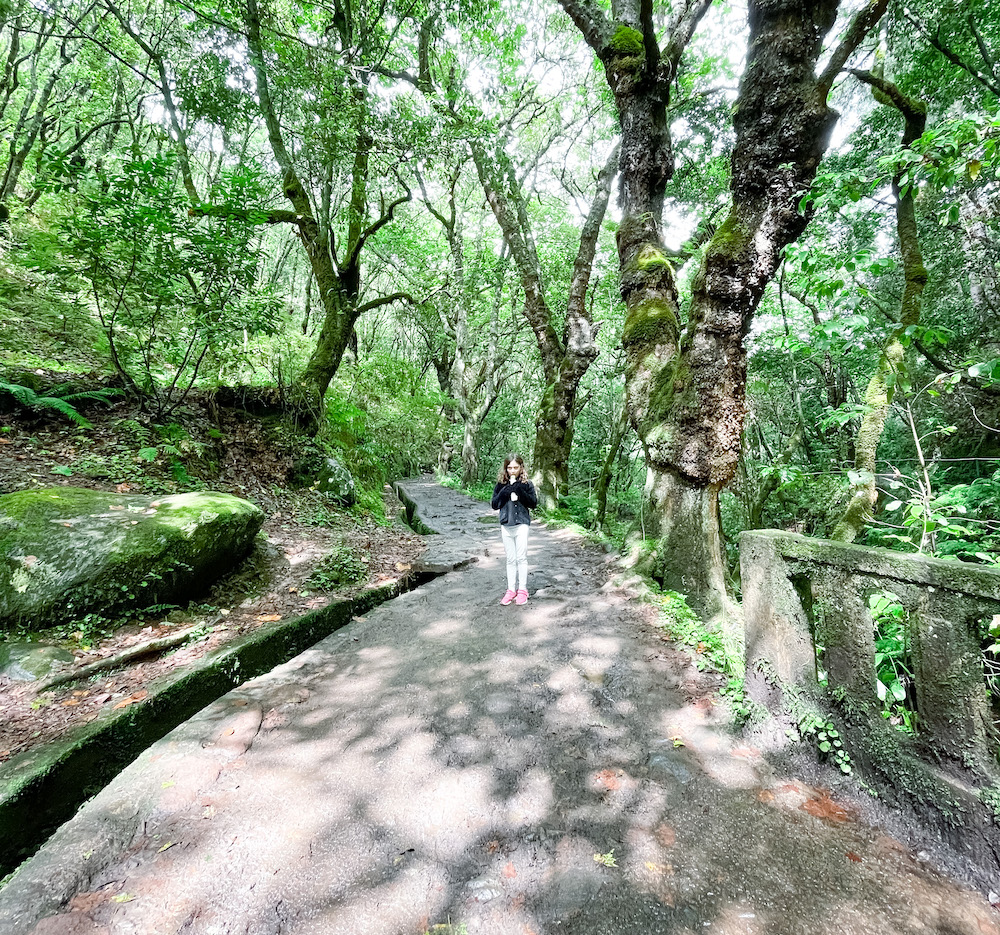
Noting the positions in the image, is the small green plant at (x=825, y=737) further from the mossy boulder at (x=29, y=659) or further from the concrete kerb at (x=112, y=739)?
the mossy boulder at (x=29, y=659)

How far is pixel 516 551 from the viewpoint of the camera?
488 centimetres

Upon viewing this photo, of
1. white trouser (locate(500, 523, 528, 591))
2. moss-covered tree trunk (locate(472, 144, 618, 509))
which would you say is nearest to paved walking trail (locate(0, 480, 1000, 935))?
white trouser (locate(500, 523, 528, 591))

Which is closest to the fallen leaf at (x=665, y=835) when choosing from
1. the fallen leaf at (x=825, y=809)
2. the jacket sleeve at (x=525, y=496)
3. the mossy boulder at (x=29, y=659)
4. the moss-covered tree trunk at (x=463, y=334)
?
the fallen leaf at (x=825, y=809)

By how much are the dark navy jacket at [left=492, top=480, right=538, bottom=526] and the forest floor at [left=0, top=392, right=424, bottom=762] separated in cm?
178

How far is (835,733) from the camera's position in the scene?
2.37 m

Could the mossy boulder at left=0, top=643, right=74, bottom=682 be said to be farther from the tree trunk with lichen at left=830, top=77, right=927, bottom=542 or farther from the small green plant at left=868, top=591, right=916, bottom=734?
the tree trunk with lichen at left=830, top=77, right=927, bottom=542

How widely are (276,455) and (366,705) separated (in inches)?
234

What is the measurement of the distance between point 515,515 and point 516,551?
0.42 m

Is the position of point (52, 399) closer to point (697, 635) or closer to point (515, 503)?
point (515, 503)

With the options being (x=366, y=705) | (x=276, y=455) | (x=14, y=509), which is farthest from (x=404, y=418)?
(x=366, y=705)

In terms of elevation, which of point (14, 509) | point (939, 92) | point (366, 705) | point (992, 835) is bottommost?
point (366, 705)

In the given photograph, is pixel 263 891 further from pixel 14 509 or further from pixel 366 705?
pixel 14 509

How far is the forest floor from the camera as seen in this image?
9.63 ft

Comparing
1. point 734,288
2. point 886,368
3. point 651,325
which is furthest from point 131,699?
point 651,325
